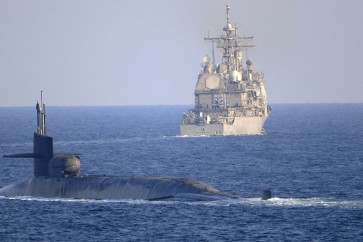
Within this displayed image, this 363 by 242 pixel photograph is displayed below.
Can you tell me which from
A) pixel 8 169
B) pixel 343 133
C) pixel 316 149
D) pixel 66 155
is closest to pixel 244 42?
pixel 343 133

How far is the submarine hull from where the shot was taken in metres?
51.4

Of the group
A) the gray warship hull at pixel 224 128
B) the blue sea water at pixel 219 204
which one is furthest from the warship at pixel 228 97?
the blue sea water at pixel 219 204

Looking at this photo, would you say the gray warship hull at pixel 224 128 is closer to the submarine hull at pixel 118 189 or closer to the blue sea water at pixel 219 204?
the blue sea water at pixel 219 204

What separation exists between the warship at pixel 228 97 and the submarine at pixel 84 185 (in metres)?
79.2

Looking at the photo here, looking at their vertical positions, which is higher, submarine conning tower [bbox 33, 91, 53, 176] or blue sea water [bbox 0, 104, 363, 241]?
submarine conning tower [bbox 33, 91, 53, 176]

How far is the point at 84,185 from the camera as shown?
180ft

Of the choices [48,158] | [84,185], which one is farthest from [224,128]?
[84,185]

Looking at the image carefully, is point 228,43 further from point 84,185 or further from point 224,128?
point 84,185

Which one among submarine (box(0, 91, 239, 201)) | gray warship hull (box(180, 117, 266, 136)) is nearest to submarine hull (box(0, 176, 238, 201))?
submarine (box(0, 91, 239, 201))

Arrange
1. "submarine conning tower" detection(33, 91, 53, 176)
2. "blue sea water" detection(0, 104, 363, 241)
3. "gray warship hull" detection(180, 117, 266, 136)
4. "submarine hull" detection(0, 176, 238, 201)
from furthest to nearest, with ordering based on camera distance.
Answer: "gray warship hull" detection(180, 117, 266, 136)
"submarine conning tower" detection(33, 91, 53, 176)
"submarine hull" detection(0, 176, 238, 201)
"blue sea water" detection(0, 104, 363, 241)

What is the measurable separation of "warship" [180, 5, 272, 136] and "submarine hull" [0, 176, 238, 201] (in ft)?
262

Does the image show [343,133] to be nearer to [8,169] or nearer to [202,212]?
[8,169]

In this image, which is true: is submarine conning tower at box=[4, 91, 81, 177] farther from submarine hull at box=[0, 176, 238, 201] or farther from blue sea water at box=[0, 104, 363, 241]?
blue sea water at box=[0, 104, 363, 241]

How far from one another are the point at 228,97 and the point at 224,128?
9428 millimetres
